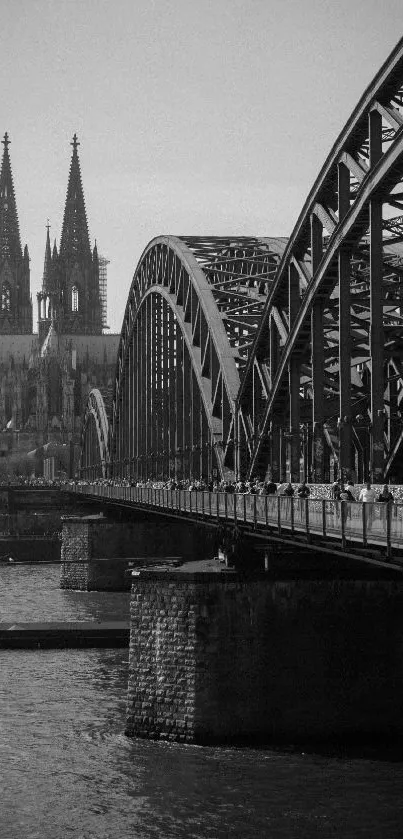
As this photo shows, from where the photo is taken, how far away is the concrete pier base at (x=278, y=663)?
4247cm

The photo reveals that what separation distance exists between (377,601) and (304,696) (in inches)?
117

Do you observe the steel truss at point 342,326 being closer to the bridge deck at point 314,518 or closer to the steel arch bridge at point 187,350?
the bridge deck at point 314,518

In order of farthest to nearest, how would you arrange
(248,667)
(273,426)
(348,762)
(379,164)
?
(273,426), (379,164), (248,667), (348,762)

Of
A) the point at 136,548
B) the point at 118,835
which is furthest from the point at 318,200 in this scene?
the point at 136,548

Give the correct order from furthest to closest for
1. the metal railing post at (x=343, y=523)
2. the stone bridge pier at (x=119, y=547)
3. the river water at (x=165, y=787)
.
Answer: the stone bridge pier at (x=119, y=547) → the metal railing post at (x=343, y=523) → the river water at (x=165, y=787)

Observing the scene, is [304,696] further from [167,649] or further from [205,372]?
[205,372]

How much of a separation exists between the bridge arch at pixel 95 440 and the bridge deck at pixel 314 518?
300 ft

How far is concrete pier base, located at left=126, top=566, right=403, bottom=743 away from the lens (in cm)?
4247

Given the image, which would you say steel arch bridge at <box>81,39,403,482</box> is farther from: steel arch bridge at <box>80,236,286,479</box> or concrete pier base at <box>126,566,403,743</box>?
concrete pier base at <box>126,566,403,743</box>

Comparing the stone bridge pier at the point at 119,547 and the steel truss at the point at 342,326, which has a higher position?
the steel truss at the point at 342,326

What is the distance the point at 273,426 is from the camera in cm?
6331

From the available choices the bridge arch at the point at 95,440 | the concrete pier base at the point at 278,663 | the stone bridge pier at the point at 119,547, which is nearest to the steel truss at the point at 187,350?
the stone bridge pier at the point at 119,547

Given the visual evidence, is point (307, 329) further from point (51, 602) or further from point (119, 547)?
point (119, 547)

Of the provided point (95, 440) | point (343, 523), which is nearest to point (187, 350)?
point (343, 523)
